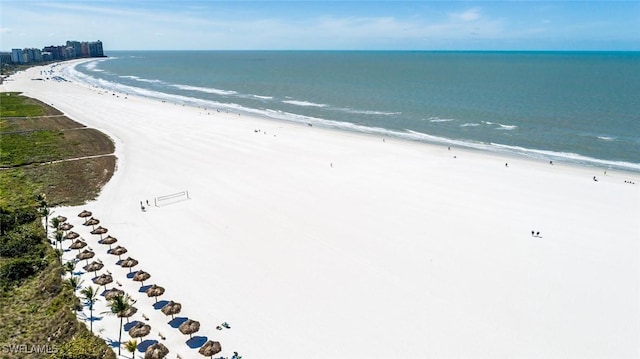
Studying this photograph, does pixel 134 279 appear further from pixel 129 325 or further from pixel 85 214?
pixel 85 214

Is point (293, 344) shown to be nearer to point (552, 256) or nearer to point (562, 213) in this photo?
point (552, 256)

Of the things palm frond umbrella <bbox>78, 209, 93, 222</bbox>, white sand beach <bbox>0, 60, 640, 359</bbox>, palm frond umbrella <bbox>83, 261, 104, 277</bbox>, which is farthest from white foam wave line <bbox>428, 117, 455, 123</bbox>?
palm frond umbrella <bbox>83, 261, 104, 277</bbox>

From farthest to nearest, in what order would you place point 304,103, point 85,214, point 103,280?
point 304,103
point 85,214
point 103,280

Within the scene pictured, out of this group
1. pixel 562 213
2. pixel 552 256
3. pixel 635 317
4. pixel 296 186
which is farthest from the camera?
pixel 296 186

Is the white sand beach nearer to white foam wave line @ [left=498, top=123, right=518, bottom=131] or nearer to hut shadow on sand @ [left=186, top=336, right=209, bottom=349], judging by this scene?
hut shadow on sand @ [left=186, top=336, right=209, bottom=349]

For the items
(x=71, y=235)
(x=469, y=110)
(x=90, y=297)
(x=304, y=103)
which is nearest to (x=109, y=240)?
(x=71, y=235)

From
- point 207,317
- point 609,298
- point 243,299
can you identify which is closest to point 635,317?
point 609,298
